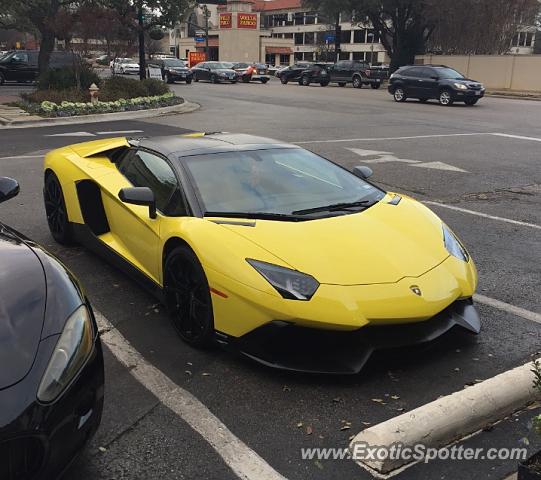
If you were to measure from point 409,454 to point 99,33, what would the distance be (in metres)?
19.0

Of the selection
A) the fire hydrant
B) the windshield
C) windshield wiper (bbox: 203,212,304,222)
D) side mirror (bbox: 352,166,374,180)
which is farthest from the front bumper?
the windshield

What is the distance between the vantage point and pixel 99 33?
19.0 metres

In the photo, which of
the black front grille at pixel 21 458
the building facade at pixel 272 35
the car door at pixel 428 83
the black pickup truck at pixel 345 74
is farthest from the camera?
the building facade at pixel 272 35

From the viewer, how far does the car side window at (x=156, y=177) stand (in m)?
4.08

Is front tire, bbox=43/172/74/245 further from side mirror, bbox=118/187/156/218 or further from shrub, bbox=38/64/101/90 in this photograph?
shrub, bbox=38/64/101/90

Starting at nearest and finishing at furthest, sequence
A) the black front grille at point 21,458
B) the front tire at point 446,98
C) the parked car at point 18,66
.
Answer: the black front grille at point 21,458 → the front tire at point 446,98 → the parked car at point 18,66

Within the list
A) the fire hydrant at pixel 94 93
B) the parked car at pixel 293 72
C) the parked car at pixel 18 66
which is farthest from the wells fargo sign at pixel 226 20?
the fire hydrant at pixel 94 93

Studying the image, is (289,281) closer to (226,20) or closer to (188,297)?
(188,297)

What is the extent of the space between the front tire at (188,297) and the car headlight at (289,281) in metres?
0.41

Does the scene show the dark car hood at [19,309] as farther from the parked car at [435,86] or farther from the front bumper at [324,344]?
the parked car at [435,86]

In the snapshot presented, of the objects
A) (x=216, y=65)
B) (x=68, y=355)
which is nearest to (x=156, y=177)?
(x=68, y=355)

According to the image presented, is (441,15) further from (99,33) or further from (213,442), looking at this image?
(213,442)

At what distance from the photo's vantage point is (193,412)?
121 inches
